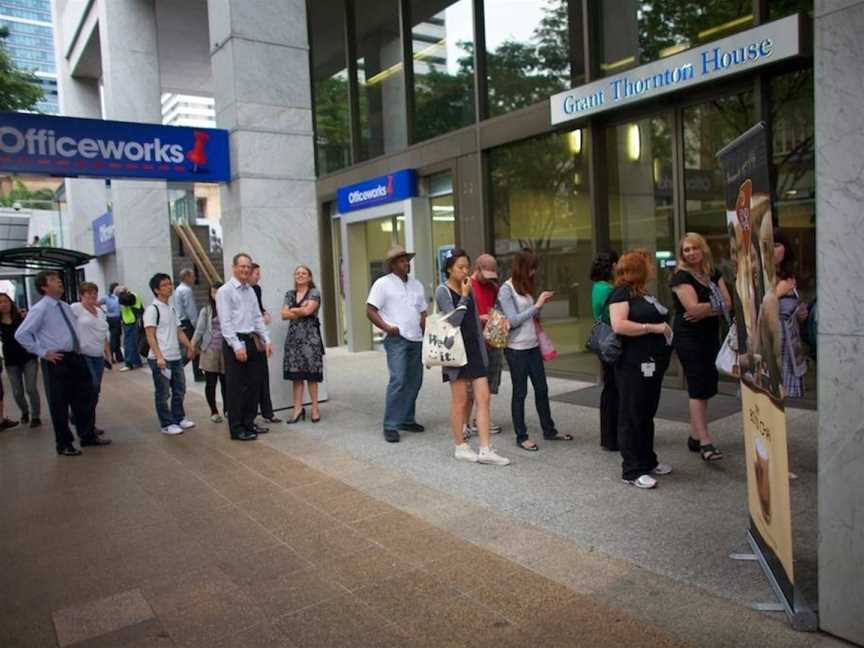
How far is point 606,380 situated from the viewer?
5.77 meters

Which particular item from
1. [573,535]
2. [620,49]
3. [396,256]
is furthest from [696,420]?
[620,49]

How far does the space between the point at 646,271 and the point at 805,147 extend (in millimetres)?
3550

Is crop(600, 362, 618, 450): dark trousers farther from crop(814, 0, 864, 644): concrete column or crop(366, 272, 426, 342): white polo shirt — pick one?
crop(814, 0, 864, 644): concrete column

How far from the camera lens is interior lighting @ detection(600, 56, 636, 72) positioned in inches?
340

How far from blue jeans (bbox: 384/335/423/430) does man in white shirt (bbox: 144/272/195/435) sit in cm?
249

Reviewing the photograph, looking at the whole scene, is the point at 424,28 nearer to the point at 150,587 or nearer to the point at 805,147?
the point at 805,147

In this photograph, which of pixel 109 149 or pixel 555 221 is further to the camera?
pixel 555 221

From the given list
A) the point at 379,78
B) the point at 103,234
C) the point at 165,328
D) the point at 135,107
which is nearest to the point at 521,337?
the point at 165,328

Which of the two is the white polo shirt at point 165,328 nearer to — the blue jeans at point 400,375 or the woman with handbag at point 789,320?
the blue jeans at point 400,375

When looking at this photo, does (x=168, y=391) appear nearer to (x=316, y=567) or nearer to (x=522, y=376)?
(x=522, y=376)

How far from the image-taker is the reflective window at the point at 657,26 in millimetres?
7559

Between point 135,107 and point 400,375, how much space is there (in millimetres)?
12316

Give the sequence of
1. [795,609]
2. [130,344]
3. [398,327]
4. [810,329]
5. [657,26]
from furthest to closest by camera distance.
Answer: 1. [130,344]
2. [657,26]
3. [398,327]
4. [810,329]
5. [795,609]

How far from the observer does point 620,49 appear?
344 inches
